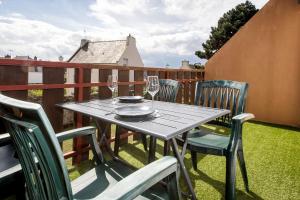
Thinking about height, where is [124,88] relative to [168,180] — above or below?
above

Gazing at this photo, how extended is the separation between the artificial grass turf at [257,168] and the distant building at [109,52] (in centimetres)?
2252

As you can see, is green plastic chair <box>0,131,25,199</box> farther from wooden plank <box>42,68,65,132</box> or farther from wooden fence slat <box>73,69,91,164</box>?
wooden fence slat <box>73,69,91,164</box>

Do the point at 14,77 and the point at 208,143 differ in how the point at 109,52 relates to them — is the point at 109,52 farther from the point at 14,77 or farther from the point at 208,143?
the point at 208,143

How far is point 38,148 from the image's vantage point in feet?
2.33

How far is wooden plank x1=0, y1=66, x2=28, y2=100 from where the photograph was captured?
6.46 feet

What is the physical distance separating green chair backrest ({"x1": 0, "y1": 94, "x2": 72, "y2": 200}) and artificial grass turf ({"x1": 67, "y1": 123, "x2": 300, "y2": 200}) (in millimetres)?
1705

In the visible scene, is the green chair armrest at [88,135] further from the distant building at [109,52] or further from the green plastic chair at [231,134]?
the distant building at [109,52]

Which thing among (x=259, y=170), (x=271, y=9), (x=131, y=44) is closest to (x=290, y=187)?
(x=259, y=170)

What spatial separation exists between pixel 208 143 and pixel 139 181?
1377 millimetres

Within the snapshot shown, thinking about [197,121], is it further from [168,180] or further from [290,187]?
[290,187]

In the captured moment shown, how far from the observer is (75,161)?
2789 millimetres

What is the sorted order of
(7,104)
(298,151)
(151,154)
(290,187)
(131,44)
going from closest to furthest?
(7,104), (151,154), (290,187), (298,151), (131,44)

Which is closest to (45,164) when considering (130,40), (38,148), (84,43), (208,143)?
(38,148)

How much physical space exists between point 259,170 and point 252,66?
340 cm
